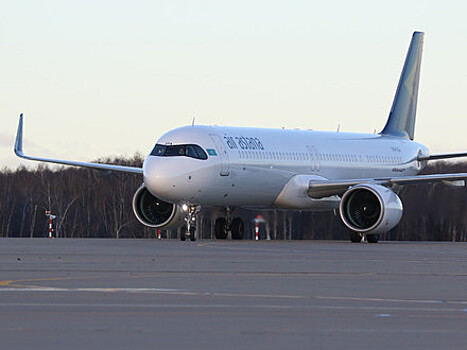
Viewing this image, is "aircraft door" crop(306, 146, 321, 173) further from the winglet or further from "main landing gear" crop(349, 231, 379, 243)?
Result: the winglet

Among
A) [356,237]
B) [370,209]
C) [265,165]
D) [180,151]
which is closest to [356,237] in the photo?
[356,237]

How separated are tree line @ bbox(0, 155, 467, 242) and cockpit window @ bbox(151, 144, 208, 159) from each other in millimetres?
6171

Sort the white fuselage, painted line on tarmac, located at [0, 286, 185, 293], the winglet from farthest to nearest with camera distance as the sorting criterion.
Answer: the winglet, the white fuselage, painted line on tarmac, located at [0, 286, 185, 293]

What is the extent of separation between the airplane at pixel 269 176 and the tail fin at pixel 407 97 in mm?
2319

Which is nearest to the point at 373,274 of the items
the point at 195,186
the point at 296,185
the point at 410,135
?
the point at 195,186

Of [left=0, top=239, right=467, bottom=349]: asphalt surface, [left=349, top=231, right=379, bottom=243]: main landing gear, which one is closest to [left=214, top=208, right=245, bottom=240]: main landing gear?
[left=349, top=231, right=379, bottom=243]: main landing gear

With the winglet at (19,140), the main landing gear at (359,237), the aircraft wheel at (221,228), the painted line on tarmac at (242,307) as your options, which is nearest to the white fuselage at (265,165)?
the aircraft wheel at (221,228)

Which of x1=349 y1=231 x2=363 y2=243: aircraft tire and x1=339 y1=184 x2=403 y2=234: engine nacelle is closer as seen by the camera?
x1=339 y1=184 x2=403 y2=234: engine nacelle

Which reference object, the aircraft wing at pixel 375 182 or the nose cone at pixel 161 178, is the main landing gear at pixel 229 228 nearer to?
the aircraft wing at pixel 375 182

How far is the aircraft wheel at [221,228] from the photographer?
4072cm

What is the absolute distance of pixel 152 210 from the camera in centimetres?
3969

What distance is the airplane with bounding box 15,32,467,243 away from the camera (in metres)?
35.8

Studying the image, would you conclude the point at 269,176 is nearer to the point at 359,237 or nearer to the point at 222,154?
the point at 222,154

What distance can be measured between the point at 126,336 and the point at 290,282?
6433 mm
